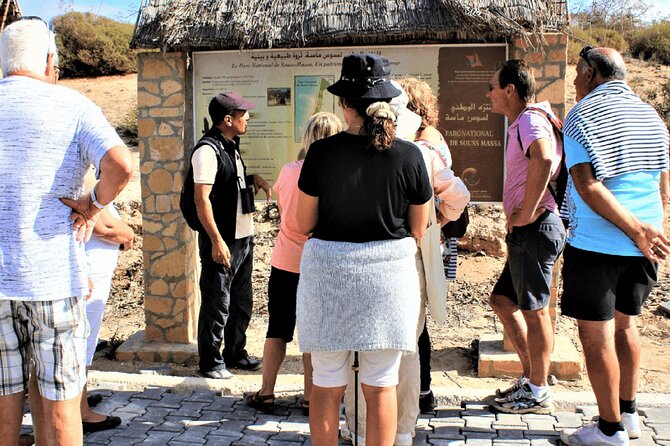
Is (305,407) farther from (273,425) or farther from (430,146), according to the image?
(430,146)

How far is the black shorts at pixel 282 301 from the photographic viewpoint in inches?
176

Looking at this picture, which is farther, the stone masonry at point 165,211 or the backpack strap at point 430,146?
the stone masonry at point 165,211

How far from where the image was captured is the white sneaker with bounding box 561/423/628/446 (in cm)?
371

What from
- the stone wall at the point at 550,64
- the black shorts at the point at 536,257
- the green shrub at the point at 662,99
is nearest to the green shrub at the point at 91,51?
the green shrub at the point at 662,99

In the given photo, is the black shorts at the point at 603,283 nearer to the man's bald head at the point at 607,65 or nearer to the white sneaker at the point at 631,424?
the white sneaker at the point at 631,424

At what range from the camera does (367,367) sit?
11.1ft

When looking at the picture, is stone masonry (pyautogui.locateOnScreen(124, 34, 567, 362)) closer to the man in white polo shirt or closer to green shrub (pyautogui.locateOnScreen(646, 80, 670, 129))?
the man in white polo shirt

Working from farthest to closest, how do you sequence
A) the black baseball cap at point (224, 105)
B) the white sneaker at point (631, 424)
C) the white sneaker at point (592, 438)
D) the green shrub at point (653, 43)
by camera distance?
the green shrub at point (653, 43)
the black baseball cap at point (224, 105)
the white sneaker at point (631, 424)
the white sneaker at point (592, 438)

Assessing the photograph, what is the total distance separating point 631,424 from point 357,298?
1.87 m

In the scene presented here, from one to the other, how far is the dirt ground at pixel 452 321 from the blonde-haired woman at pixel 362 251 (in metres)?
2.56

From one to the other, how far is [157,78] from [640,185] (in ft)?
13.8

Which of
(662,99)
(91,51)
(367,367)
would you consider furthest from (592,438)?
(91,51)

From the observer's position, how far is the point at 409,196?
3.34 m

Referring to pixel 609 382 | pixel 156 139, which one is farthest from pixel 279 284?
pixel 156 139
